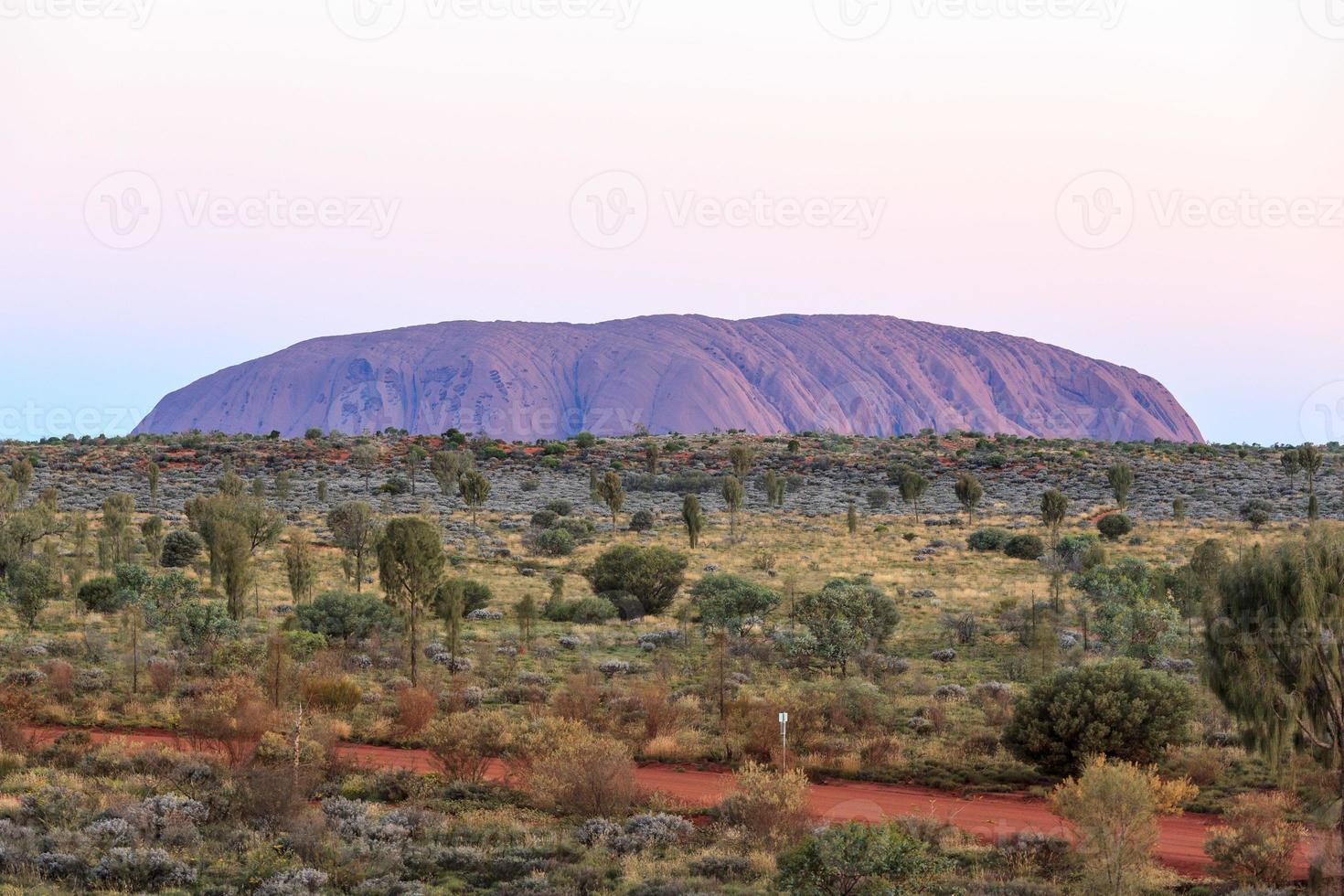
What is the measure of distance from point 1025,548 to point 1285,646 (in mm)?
35873

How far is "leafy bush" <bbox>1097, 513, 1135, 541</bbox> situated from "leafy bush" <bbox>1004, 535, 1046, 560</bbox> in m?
4.57

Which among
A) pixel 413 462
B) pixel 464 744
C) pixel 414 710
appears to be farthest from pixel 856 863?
pixel 413 462

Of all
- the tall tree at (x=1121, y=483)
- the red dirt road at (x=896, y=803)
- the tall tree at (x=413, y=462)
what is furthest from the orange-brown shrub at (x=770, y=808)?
the tall tree at (x=413, y=462)

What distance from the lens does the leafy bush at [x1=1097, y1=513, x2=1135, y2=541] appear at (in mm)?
50188

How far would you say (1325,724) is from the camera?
40.0 feet

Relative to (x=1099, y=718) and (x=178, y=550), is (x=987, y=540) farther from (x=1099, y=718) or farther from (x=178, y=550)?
(x=178, y=550)

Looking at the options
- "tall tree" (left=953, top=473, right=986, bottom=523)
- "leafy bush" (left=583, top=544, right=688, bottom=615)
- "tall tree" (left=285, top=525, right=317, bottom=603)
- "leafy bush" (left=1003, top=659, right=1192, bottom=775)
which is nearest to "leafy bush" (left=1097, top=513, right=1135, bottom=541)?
"tall tree" (left=953, top=473, right=986, bottom=523)

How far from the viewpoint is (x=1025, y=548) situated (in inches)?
1841

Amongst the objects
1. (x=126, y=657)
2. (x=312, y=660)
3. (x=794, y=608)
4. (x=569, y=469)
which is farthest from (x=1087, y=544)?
(x=569, y=469)

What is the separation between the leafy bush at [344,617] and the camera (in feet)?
92.4

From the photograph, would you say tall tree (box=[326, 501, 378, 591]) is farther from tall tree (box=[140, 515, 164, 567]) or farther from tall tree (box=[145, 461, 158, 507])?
tall tree (box=[145, 461, 158, 507])

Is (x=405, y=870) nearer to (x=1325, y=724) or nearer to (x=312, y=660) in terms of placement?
(x=1325, y=724)

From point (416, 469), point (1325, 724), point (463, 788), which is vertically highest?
point (416, 469)

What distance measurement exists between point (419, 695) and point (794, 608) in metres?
11.9
